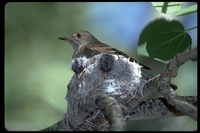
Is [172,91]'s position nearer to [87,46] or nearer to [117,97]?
[117,97]

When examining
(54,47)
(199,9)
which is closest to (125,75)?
(199,9)

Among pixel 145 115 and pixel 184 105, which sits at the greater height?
pixel 184 105

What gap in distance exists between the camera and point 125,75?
4453 mm

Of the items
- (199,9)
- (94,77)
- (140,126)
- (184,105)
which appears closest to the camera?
(184,105)

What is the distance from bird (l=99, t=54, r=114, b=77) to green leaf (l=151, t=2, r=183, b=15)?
107cm

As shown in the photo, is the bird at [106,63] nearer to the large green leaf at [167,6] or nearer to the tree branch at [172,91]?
the large green leaf at [167,6]

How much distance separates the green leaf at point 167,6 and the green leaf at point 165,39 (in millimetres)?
272

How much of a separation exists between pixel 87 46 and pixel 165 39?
2.10 m

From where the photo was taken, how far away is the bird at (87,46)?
511cm

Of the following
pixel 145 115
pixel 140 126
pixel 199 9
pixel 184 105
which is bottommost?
pixel 140 126

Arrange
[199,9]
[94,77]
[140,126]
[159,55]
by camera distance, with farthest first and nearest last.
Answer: [140,126] < [94,77] < [159,55] < [199,9]

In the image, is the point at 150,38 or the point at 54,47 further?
the point at 54,47

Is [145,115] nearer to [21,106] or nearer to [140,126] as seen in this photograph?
[140,126]

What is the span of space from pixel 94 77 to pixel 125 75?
1.04 ft
